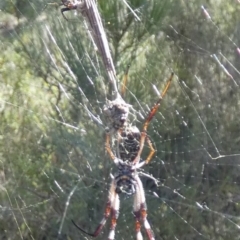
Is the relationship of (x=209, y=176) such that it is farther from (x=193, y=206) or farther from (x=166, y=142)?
(x=166, y=142)

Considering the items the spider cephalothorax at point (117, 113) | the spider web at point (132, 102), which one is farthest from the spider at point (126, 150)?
the spider web at point (132, 102)

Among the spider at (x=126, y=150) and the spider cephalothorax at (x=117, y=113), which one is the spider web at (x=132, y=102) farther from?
the spider cephalothorax at (x=117, y=113)

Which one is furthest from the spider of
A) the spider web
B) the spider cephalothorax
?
the spider web

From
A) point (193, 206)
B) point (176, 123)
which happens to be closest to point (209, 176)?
point (193, 206)

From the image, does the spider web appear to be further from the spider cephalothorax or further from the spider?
the spider cephalothorax

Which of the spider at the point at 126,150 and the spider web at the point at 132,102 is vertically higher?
the spider at the point at 126,150

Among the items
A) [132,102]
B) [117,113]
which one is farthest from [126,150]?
[132,102]

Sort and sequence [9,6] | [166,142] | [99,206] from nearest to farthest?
[166,142], [99,206], [9,6]

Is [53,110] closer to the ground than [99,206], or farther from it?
farther from it
